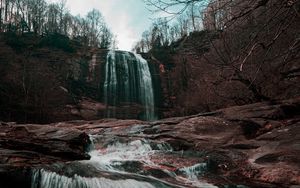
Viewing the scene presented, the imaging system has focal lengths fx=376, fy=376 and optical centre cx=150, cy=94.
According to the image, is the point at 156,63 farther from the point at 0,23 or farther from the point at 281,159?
the point at 281,159

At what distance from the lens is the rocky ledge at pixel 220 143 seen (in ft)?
28.9

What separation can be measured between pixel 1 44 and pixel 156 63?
17219 millimetres

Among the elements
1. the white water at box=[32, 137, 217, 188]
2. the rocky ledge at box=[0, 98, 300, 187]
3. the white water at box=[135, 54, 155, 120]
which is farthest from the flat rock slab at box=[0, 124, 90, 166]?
the white water at box=[135, 54, 155, 120]

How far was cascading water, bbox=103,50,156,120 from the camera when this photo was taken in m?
37.7

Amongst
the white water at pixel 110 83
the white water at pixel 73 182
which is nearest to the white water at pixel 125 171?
the white water at pixel 73 182

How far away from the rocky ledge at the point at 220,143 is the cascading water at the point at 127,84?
67.9ft

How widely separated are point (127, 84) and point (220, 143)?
26.5 meters

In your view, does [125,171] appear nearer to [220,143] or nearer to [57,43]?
[220,143]

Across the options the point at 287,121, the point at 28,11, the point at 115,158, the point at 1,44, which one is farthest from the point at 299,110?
the point at 28,11

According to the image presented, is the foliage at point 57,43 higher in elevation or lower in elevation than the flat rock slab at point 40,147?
higher

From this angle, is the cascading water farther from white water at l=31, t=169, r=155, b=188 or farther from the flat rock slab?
white water at l=31, t=169, r=155, b=188

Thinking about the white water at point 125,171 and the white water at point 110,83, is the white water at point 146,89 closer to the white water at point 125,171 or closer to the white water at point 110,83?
the white water at point 110,83

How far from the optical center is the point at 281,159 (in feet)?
30.7

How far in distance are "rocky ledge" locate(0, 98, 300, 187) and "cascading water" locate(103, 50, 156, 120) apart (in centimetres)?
2069
